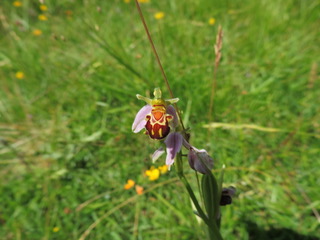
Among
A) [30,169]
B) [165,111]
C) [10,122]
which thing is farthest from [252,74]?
[10,122]

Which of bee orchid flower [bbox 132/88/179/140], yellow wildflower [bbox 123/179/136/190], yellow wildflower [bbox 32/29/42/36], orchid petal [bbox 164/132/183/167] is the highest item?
yellow wildflower [bbox 32/29/42/36]

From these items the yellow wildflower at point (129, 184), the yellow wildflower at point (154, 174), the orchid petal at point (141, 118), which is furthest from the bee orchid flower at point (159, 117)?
the yellow wildflower at point (129, 184)

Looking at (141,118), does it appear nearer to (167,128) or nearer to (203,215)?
(167,128)

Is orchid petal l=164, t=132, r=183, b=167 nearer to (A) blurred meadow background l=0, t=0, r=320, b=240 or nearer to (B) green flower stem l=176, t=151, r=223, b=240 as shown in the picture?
(B) green flower stem l=176, t=151, r=223, b=240

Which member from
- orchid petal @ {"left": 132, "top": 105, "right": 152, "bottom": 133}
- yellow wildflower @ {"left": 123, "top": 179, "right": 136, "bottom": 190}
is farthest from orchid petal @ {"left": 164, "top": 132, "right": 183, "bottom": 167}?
yellow wildflower @ {"left": 123, "top": 179, "right": 136, "bottom": 190}

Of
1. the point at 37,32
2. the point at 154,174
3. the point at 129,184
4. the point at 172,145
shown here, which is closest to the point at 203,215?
the point at 172,145

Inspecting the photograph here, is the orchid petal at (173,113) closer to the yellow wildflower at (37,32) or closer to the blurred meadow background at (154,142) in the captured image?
the blurred meadow background at (154,142)
